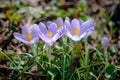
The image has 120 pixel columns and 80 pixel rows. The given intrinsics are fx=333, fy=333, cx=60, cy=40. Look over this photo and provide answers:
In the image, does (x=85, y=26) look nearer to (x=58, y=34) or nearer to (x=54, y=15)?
(x=58, y=34)

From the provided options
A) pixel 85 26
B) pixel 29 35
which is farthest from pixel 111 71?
pixel 29 35

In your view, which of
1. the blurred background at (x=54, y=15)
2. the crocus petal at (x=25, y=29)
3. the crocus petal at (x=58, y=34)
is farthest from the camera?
the blurred background at (x=54, y=15)

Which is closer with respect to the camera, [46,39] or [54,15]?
[46,39]

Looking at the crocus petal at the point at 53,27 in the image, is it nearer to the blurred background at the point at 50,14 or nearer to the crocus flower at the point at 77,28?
the crocus flower at the point at 77,28

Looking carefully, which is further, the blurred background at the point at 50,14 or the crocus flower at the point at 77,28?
the blurred background at the point at 50,14

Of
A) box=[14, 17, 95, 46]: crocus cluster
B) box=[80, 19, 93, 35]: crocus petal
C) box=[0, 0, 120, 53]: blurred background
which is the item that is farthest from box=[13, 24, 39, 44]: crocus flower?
box=[0, 0, 120, 53]: blurred background

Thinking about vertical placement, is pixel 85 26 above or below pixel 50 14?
below

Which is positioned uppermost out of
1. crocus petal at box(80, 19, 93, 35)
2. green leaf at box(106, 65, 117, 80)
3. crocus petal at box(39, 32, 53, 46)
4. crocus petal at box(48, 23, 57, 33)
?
crocus petal at box(48, 23, 57, 33)

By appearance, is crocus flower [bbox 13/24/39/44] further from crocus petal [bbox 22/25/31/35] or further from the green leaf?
the green leaf

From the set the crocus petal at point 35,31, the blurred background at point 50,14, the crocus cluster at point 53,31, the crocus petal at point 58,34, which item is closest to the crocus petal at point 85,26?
the crocus cluster at point 53,31

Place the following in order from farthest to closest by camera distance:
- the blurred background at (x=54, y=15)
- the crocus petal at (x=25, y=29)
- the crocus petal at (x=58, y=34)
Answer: the blurred background at (x=54, y=15)
the crocus petal at (x=25, y=29)
the crocus petal at (x=58, y=34)

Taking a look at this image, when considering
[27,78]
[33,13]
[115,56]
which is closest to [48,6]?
[33,13]
